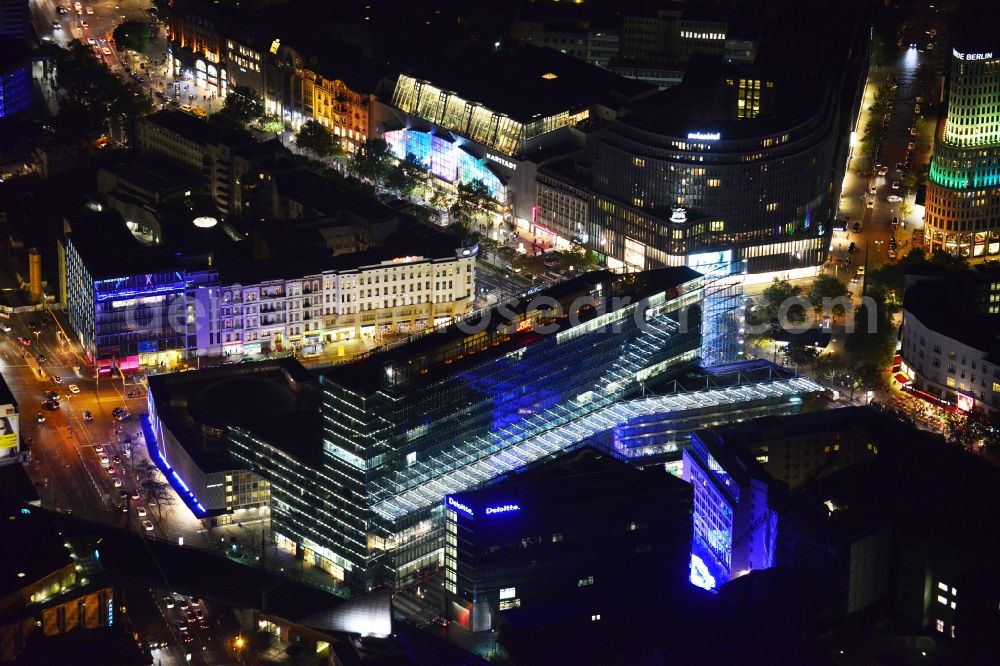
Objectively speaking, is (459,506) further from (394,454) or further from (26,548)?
(26,548)

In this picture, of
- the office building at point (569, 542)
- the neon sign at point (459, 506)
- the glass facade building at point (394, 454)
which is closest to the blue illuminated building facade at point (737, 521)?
the office building at point (569, 542)

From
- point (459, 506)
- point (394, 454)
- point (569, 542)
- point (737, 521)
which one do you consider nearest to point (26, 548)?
point (394, 454)

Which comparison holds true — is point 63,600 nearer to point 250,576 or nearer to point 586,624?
point 250,576

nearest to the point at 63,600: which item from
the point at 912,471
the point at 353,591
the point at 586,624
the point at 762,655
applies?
the point at 353,591

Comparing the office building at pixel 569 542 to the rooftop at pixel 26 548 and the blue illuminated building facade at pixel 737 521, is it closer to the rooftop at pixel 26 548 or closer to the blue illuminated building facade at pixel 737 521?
the blue illuminated building facade at pixel 737 521

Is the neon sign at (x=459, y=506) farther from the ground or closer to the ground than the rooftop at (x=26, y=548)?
farther from the ground

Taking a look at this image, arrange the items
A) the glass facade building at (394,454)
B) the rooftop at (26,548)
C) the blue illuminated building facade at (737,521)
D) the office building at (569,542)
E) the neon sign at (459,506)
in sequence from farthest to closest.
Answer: the blue illuminated building facade at (737,521) → the glass facade building at (394,454) → the office building at (569,542) → the neon sign at (459,506) → the rooftop at (26,548)

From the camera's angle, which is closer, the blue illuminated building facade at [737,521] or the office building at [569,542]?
the office building at [569,542]

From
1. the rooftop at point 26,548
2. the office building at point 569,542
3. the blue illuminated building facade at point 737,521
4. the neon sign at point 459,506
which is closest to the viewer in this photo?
the rooftop at point 26,548

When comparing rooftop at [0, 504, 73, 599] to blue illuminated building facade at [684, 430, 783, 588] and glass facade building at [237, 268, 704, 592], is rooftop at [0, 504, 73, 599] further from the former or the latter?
blue illuminated building facade at [684, 430, 783, 588]
